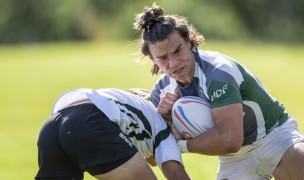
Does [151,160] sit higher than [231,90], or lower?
lower

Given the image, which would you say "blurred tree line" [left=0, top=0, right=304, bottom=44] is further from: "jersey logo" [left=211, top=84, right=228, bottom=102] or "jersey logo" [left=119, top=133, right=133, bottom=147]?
"jersey logo" [left=119, top=133, right=133, bottom=147]

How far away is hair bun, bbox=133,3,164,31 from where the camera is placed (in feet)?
25.3

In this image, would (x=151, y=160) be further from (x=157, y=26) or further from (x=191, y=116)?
(x=157, y=26)

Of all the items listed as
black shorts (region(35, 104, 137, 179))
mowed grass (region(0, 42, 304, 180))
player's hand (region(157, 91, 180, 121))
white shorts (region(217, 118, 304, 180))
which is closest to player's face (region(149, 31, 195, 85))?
player's hand (region(157, 91, 180, 121))

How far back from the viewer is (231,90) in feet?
24.5

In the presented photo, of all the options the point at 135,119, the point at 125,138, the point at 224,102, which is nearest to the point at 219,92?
the point at 224,102

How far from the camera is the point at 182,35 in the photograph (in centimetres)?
777

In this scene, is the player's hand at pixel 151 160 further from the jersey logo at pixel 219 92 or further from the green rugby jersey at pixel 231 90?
the jersey logo at pixel 219 92

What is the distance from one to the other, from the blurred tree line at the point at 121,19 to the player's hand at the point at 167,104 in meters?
39.9

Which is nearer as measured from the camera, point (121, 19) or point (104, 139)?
point (104, 139)

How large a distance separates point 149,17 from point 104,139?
3.96ft

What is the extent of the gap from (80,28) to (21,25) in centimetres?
448

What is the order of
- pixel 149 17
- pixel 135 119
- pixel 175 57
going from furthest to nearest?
1. pixel 149 17
2. pixel 175 57
3. pixel 135 119

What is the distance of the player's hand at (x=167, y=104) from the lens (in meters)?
7.73
